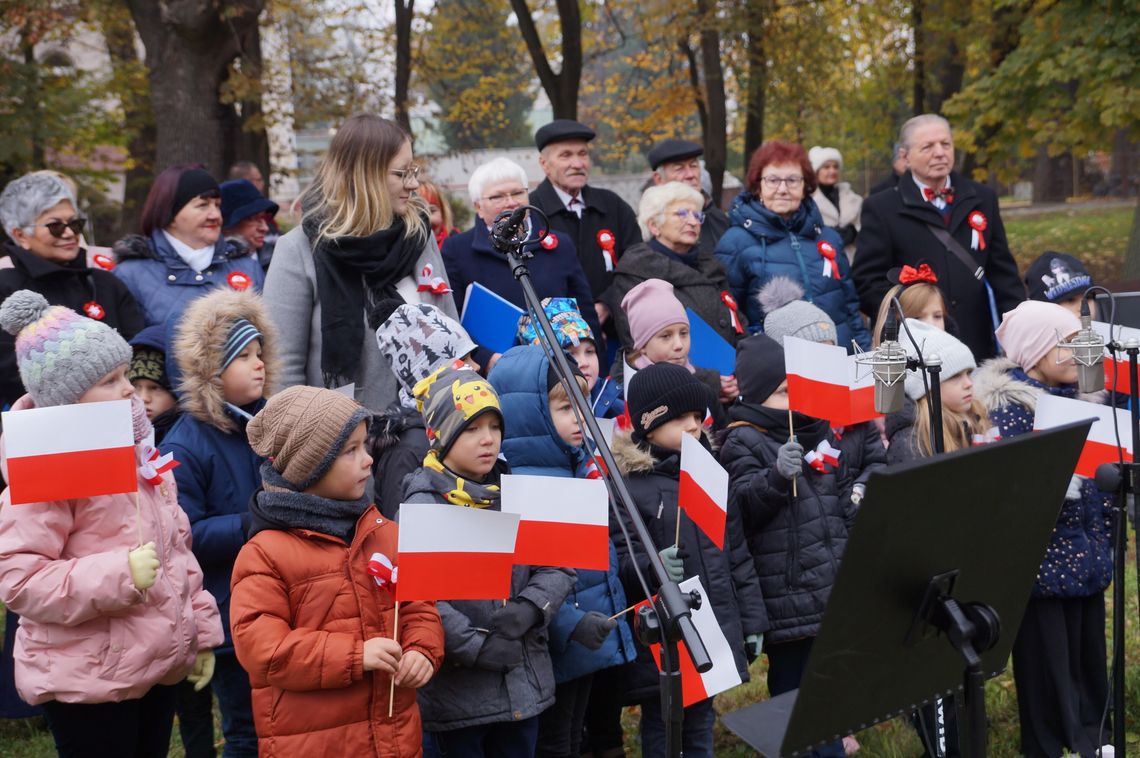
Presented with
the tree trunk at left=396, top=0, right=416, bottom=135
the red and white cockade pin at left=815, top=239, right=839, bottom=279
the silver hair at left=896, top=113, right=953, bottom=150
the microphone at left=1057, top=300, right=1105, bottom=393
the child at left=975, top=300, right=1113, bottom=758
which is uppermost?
the tree trunk at left=396, top=0, right=416, bottom=135

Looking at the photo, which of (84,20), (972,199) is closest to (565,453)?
(972,199)

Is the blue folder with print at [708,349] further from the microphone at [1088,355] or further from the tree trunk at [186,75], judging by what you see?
the tree trunk at [186,75]

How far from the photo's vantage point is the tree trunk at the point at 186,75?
10.4 metres

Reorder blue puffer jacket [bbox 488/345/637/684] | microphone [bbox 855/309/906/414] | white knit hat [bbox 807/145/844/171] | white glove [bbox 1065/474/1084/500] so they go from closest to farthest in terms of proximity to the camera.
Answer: microphone [bbox 855/309/906/414] < blue puffer jacket [bbox 488/345/637/684] < white glove [bbox 1065/474/1084/500] < white knit hat [bbox 807/145/844/171]

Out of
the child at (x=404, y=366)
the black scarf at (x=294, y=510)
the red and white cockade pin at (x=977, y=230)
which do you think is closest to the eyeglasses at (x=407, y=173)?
the child at (x=404, y=366)

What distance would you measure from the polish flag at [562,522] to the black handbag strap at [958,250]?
12.3 feet

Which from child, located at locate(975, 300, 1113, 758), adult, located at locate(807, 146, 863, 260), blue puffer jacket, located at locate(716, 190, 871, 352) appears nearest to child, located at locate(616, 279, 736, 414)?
blue puffer jacket, located at locate(716, 190, 871, 352)

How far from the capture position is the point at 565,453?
3918 millimetres

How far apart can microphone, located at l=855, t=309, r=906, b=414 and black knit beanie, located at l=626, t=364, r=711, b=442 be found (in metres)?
0.90

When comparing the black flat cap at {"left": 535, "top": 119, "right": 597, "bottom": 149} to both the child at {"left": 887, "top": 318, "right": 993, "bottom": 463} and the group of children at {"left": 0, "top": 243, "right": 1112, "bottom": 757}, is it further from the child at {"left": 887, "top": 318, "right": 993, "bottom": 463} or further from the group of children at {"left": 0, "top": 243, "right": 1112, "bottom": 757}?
the child at {"left": 887, "top": 318, "right": 993, "bottom": 463}

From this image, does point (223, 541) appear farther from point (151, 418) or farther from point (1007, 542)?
point (1007, 542)

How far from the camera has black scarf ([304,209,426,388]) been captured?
14.8 ft

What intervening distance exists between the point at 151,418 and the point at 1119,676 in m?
3.26

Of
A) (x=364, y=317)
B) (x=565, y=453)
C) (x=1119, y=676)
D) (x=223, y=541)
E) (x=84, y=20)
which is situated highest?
(x=84, y=20)
